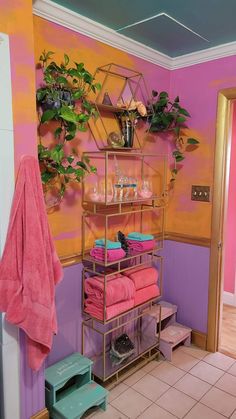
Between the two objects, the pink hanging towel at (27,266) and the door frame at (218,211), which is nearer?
the pink hanging towel at (27,266)

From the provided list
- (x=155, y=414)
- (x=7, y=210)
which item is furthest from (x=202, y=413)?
(x=7, y=210)

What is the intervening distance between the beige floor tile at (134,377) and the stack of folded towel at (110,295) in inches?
20.8

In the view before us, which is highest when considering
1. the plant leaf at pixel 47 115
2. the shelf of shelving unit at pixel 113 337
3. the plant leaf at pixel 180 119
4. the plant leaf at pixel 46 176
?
the plant leaf at pixel 180 119

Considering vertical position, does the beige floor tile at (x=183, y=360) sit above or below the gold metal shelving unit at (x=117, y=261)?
below

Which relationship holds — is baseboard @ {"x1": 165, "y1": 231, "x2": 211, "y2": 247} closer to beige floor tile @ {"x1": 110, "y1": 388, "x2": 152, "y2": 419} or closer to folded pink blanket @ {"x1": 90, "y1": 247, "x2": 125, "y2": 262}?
folded pink blanket @ {"x1": 90, "y1": 247, "x2": 125, "y2": 262}

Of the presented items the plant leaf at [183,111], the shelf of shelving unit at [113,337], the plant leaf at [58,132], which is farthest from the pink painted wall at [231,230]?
the plant leaf at [58,132]

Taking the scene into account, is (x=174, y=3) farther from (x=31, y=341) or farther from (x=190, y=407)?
(x=190, y=407)

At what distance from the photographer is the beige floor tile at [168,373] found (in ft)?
7.32

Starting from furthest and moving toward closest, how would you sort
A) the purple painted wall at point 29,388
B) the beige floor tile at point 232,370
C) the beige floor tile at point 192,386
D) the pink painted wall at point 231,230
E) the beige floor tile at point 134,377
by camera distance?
the pink painted wall at point 231,230
the beige floor tile at point 232,370
the beige floor tile at point 134,377
the beige floor tile at point 192,386
the purple painted wall at point 29,388

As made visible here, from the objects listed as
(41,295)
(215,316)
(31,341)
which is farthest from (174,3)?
(215,316)

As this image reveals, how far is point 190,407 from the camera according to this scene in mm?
1977

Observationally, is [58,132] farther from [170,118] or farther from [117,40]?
[170,118]

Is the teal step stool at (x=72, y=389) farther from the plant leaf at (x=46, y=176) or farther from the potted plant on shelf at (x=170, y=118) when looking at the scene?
the potted plant on shelf at (x=170, y=118)

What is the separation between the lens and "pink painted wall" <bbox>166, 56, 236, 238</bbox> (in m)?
2.40
